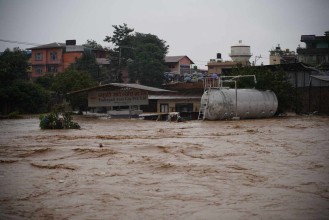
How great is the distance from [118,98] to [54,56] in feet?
102

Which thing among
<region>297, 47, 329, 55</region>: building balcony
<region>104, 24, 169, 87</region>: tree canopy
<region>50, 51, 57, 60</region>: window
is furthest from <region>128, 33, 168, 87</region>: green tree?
<region>297, 47, 329, 55</region>: building balcony

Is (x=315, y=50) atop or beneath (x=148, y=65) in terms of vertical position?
atop

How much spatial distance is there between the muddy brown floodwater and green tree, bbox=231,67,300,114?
1613 cm

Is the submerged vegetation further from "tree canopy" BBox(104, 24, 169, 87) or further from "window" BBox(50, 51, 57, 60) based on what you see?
"window" BBox(50, 51, 57, 60)

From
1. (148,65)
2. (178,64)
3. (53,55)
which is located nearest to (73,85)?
(148,65)

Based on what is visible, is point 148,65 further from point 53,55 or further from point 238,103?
point 238,103

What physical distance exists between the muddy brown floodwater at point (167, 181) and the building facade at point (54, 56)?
1901 inches

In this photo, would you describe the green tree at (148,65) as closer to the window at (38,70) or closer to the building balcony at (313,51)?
Answer: the window at (38,70)

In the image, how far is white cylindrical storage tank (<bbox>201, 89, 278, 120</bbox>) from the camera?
2638 centimetres

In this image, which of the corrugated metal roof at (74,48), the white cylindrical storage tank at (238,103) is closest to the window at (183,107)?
the white cylindrical storage tank at (238,103)

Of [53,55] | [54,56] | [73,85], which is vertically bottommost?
[73,85]

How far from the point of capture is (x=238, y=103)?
1072 inches

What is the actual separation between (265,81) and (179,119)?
7.52 meters

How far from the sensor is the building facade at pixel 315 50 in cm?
5331
